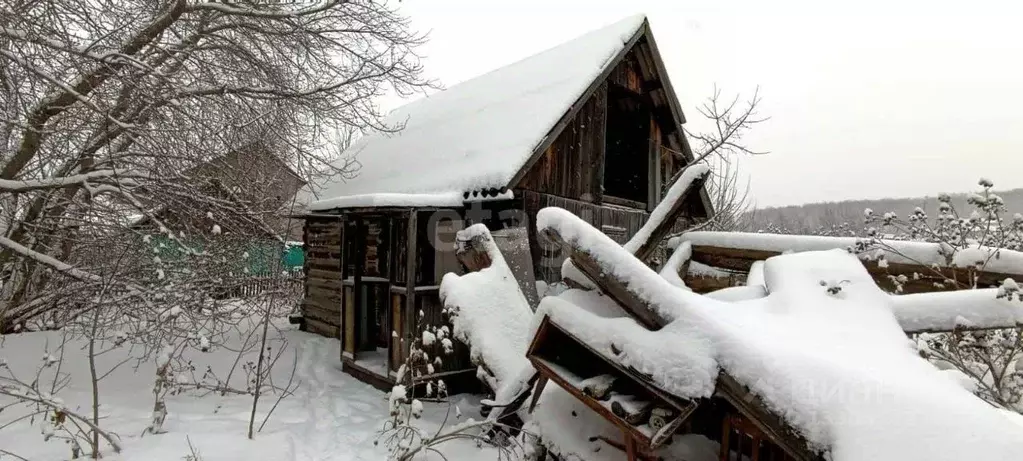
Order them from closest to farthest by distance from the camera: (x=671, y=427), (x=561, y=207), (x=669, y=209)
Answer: (x=671, y=427)
(x=669, y=209)
(x=561, y=207)

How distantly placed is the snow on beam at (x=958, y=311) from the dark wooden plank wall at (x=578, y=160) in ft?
16.3

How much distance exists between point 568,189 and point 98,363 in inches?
291

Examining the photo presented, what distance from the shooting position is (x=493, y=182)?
6.86 meters

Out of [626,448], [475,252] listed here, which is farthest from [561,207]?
[626,448]

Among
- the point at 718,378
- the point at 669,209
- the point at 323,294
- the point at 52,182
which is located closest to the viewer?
the point at 718,378

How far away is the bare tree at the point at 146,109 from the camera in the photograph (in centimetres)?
525

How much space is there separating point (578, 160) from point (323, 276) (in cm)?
640

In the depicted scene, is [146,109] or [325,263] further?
[325,263]

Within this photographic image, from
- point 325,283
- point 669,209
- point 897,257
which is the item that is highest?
point 669,209

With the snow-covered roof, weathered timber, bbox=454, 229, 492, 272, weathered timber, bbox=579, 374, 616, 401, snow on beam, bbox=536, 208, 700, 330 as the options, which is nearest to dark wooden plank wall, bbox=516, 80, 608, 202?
the snow-covered roof

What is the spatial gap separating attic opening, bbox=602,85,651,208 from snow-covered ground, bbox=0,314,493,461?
562 centimetres

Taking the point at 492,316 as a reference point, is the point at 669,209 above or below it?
above

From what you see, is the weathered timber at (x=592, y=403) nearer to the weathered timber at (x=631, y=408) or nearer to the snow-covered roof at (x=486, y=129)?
the weathered timber at (x=631, y=408)

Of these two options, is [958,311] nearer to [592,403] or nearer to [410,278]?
[592,403]
